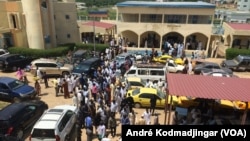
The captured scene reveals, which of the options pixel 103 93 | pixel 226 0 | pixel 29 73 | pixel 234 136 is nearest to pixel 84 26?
pixel 29 73

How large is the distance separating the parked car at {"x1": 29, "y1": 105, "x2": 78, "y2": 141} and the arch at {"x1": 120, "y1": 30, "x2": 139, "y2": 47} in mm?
22815

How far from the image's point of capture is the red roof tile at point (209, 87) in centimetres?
1138

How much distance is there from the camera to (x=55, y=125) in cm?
1137

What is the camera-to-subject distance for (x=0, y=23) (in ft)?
97.1

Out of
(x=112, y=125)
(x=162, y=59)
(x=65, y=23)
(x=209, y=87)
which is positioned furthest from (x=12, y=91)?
(x=65, y=23)

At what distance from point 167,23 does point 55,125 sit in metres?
25.3

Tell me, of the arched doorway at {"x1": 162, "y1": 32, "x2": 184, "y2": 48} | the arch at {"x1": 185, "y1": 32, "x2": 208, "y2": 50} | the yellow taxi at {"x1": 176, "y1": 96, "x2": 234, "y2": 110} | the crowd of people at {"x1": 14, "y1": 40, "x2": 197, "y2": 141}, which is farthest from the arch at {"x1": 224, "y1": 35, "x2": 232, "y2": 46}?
the yellow taxi at {"x1": 176, "y1": 96, "x2": 234, "y2": 110}

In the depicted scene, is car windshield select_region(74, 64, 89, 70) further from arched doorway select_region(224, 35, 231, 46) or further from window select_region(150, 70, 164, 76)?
arched doorway select_region(224, 35, 231, 46)

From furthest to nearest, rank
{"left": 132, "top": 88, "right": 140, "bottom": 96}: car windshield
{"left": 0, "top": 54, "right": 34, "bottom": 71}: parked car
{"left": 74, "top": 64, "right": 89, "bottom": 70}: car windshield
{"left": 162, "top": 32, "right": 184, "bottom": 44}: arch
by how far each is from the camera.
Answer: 1. {"left": 162, "top": 32, "right": 184, "bottom": 44}: arch
2. {"left": 0, "top": 54, "right": 34, "bottom": 71}: parked car
3. {"left": 74, "top": 64, "right": 89, "bottom": 70}: car windshield
4. {"left": 132, "top": 88, "right": 140, "bottom": 96}: car windshield

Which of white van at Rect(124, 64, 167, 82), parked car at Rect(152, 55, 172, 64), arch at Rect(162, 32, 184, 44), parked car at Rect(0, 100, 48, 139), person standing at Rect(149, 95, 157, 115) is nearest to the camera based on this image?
parked car at Rect(0, 100, 48, 139)

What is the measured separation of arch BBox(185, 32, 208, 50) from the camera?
3394cm

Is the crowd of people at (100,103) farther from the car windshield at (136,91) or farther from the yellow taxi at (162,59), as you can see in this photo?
the yellow taxi at (162,59)

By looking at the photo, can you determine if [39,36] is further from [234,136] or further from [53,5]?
[234,136]

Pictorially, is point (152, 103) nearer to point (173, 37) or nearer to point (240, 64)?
point (240, 64)
